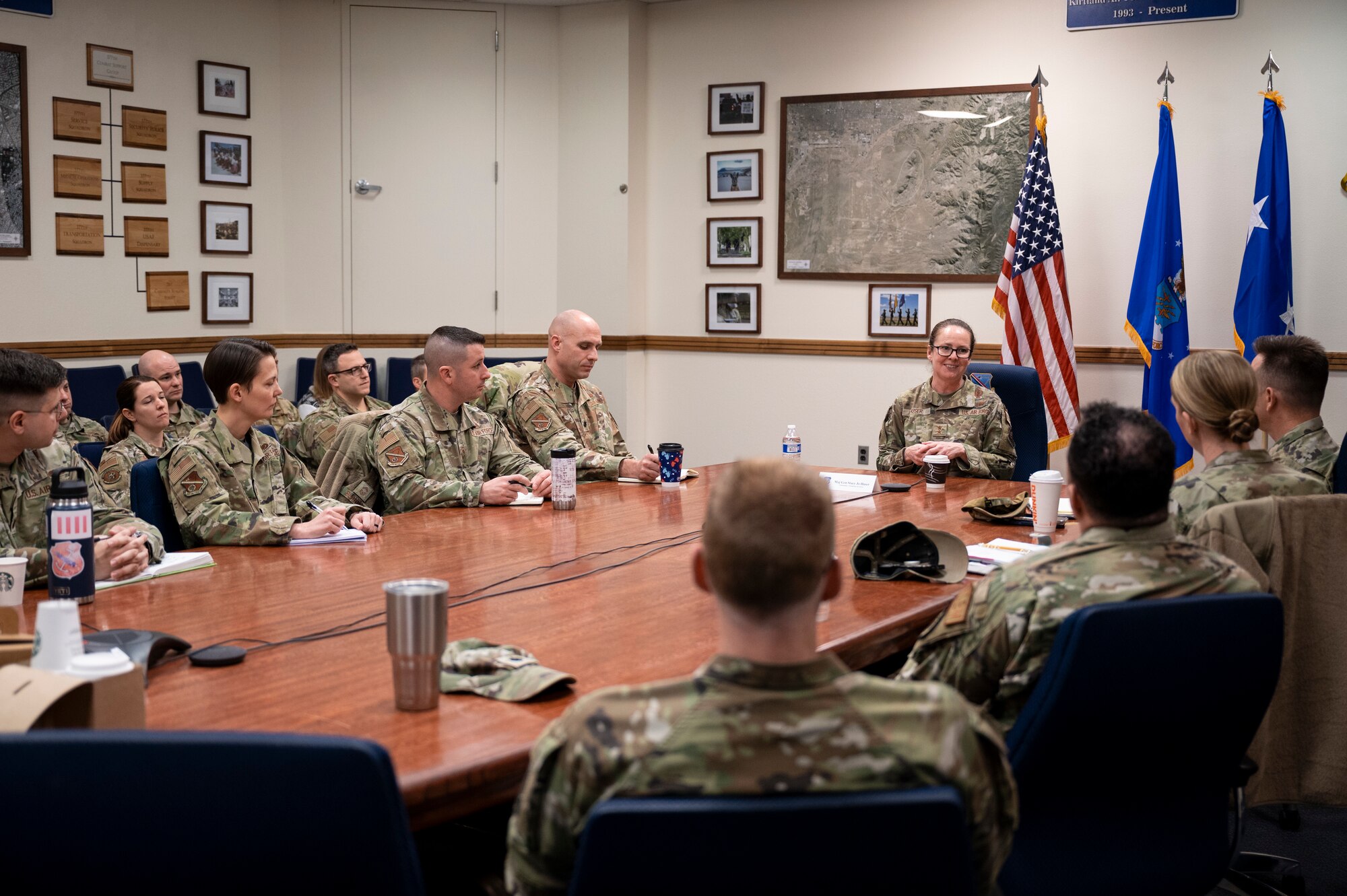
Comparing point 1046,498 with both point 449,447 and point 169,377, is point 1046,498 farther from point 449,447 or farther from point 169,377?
point 169,377

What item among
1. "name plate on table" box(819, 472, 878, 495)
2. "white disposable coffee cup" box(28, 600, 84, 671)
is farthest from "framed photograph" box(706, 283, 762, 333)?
"white disposable coffee cup" box(28, 600, 84, 671)

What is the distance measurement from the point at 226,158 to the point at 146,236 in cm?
72

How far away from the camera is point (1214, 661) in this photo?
6.11 feet

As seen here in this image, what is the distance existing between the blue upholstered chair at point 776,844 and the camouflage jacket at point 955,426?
382cm

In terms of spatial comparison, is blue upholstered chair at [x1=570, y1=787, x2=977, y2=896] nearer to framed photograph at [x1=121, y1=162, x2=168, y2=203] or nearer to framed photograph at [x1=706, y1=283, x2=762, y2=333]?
framed photograph at [x1=706, y1=283, x2=762, y2=333]

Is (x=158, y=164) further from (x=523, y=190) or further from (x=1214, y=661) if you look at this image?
(x=1214, y=661)

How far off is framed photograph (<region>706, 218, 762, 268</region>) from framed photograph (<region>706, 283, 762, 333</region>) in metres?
0.13

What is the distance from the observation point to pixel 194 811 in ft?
4.03

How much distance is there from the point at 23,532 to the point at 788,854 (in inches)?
92.3

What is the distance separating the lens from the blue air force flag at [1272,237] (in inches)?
232

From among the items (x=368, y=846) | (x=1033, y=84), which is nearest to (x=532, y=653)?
(x=368, y=846)

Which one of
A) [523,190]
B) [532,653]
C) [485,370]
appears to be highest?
[523,190]

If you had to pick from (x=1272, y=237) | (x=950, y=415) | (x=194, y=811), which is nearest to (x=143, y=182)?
(x=950, y=415)

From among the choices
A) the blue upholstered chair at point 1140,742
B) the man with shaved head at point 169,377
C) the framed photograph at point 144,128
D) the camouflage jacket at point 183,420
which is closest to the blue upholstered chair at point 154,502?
the camouflage jacket at point 183,420
